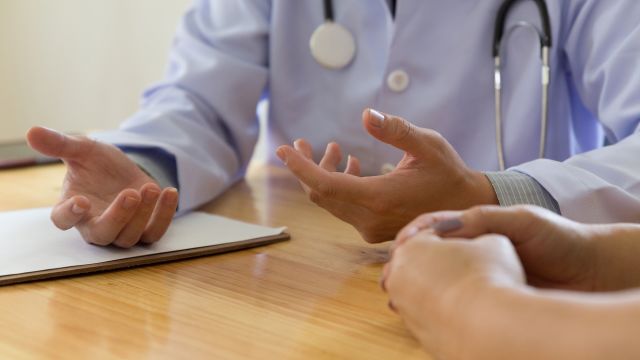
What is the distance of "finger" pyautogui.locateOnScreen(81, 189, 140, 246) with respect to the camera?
674 millimetres

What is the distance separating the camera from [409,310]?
45 cm

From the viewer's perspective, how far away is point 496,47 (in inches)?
39.9

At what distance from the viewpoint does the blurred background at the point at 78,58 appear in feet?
6.87

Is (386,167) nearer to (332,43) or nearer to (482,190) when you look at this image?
(332,43)

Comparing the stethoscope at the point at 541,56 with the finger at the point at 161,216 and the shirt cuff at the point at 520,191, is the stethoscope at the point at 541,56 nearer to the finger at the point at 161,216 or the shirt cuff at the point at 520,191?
the shirt cuff at the point at 520,191

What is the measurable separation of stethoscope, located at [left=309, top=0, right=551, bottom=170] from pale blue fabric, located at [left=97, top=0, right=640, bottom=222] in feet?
0.04

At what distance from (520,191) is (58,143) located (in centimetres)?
44

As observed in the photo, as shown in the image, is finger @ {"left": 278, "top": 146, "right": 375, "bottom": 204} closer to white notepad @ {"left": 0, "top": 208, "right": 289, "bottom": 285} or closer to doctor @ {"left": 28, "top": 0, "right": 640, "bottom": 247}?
doctor @ {"left": 28, "top": 0, "right": 640, "bottom": 247}

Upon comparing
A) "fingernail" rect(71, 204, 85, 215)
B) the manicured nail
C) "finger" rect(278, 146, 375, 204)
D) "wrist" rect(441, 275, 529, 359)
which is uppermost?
"wrist" rect(441, 275, 529, 359)

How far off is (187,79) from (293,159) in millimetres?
484

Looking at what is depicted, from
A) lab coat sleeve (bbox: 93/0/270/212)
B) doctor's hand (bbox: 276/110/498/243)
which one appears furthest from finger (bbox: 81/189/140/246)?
lab coat sleeve (bbox: 93/0/270/212)

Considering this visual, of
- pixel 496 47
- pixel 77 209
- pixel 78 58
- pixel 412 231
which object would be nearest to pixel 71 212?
pixel 77 209

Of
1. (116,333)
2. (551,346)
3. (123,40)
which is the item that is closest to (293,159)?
(116,333)

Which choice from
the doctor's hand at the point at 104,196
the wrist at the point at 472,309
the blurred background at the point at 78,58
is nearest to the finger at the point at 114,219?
the doctor's hand at the point at 104,196
